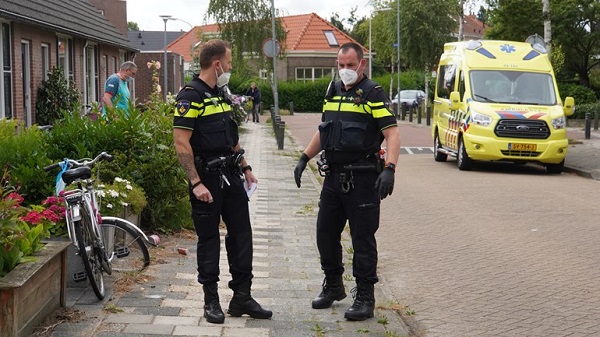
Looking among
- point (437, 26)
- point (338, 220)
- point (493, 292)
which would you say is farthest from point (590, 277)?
point (437, 26)

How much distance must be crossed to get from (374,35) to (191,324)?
194 ft

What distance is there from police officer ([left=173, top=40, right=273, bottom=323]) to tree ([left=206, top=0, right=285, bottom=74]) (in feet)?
123

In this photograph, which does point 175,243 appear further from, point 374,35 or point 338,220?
point 374,35

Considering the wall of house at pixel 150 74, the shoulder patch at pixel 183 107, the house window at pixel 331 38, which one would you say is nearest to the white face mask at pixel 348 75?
the shoulder patch at pixel 183 107

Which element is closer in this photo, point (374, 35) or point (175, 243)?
point (175, 243)

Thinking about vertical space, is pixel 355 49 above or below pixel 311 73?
below

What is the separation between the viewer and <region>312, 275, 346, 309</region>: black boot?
648cm

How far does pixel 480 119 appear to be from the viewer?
1756 centimetres

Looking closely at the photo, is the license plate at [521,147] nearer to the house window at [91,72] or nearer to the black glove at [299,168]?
the black glove at [299,168]

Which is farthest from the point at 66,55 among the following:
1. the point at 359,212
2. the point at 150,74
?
the point at 150,74

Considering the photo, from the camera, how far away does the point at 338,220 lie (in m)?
6.54

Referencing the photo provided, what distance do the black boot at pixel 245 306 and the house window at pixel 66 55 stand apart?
54.3 ft

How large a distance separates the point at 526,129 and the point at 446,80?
337 centimetres

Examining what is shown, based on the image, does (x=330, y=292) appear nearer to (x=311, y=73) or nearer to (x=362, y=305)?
(x=362, y=305)
